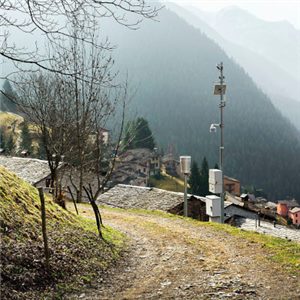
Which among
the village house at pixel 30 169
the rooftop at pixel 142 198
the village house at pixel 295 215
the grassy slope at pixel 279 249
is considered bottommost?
the village house at pixel 295 215

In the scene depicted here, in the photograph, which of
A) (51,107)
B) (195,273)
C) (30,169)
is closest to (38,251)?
(195,273)

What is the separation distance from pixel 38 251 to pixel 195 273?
290cm

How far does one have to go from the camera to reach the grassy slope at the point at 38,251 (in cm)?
418

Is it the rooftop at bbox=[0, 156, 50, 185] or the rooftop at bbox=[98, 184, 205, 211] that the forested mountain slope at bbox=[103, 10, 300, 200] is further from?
the rooftop at bbox=[0, 156, 50, 185]

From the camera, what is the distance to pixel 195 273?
562cm

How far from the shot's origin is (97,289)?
4.71 meters

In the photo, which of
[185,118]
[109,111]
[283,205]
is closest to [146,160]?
[283,205]

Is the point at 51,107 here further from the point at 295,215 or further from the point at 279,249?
the point at 295,215

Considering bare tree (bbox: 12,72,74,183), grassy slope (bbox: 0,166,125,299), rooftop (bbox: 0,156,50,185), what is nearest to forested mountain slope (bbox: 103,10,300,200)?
rooftop (bbox: 0,156,50,185)

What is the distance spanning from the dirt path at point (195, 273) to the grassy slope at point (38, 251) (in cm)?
43

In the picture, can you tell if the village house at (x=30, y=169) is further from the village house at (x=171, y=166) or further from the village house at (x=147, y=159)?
the village house at (x=171, y=166)

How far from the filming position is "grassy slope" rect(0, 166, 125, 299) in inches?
165

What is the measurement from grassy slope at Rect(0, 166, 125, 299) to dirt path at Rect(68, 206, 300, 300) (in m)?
0.43

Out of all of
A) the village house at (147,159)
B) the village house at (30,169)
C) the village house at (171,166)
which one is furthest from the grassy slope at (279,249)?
the village house at (171,166)
